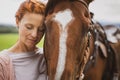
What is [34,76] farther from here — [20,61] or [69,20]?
[69,20]

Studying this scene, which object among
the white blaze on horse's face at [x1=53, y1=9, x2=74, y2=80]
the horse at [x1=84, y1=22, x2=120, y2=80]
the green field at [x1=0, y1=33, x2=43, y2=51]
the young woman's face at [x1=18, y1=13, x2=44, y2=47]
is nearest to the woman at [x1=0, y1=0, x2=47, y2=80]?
the young woman's face at [x1=18, y1=13, x2=44, y2=47]

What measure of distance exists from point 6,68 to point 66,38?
10.9 inches

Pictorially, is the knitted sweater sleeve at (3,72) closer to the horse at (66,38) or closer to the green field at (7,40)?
the horse at (66,38)

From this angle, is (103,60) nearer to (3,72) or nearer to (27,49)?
(27,49)

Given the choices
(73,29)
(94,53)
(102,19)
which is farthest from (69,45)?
(102,19)

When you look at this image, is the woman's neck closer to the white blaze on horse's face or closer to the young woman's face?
the young woman's face

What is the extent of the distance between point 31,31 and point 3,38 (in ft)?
3.74

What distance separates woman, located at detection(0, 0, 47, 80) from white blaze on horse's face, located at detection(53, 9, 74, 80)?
0.40 ft

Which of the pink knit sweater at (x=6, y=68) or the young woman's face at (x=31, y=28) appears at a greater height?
the young woman's face at (x=31, y=28)

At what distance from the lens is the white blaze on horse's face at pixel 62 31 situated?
140 centimetres

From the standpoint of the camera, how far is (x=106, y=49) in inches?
87.0

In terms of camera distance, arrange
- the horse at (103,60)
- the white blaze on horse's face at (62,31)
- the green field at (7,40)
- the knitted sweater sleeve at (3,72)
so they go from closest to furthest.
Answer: the white blaze on horse's face at (62,31), the knitted sweater sleeve at (3,72), the horse at (103,60), the green field at (7,40)

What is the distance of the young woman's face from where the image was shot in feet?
5.14

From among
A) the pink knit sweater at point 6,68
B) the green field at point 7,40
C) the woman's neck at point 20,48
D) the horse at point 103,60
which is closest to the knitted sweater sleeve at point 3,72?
the pink knit sweater at point 6,68
